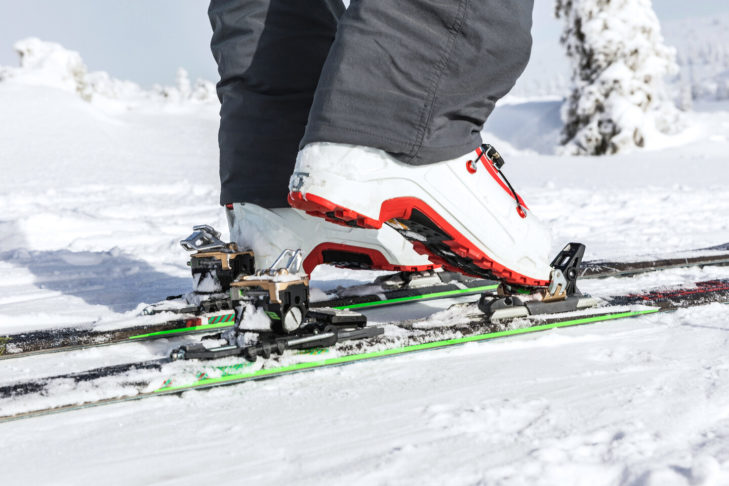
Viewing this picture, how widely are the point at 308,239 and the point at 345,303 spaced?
0.27 metres

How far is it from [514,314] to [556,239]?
2096 millimetres

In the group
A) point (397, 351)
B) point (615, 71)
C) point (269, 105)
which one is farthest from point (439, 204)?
point (615, 71)

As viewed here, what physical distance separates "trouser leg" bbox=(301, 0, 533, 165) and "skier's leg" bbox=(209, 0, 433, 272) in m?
0.43

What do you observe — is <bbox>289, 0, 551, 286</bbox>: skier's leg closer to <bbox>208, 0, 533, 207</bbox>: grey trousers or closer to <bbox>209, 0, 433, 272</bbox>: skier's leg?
<bbox>208, 0, 533, 207</bbox>: grey trousers

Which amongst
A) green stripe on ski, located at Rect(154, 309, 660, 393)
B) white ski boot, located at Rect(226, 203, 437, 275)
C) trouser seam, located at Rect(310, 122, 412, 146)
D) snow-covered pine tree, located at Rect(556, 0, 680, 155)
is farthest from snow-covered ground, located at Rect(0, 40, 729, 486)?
snow-covered pine tree, located at Rect(556, 0, 680, 155)

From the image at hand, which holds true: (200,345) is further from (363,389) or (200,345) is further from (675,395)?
(675,395)

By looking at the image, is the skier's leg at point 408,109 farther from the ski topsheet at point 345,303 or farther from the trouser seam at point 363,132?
the ski topsheet at point 345,303

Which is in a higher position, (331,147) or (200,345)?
(331,147)

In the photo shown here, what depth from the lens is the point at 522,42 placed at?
1.43 m

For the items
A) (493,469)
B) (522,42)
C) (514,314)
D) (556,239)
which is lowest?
(493,469)

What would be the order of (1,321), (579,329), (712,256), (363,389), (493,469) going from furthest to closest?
(712,256) < (1,321) < (579,329) < (363,389) < (493,469)

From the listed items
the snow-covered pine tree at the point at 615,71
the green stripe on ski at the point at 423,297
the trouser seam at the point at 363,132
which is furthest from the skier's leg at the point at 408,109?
the snow-covered pine tree at the point at 615,71

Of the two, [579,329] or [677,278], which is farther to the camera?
[677,278]

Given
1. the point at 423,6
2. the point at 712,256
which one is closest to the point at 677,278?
the point at 712,256
